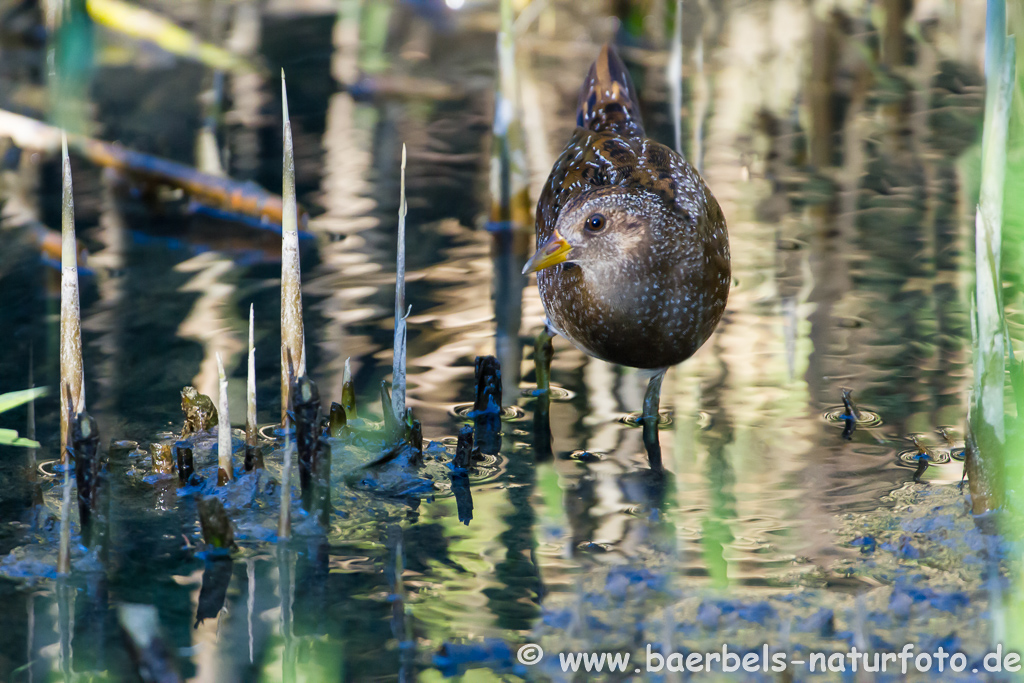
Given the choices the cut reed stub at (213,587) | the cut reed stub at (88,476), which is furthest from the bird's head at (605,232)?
the cut reed stub at (88,476)

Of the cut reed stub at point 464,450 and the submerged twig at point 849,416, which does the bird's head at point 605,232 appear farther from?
the submerged twig at point 849,416

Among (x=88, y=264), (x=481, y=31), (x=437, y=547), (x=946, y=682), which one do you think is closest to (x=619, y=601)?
(x=437, y=547)

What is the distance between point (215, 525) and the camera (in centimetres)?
A: 338

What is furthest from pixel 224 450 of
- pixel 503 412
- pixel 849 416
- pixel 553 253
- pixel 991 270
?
pixel 991 270

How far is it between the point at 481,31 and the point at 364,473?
6.26 m

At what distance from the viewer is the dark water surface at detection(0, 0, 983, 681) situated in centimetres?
324

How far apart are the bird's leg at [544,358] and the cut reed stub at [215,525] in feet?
4.76

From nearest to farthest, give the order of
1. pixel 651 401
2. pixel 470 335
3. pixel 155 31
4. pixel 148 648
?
pixel 148 648 < pixel 651 401 < pixel 470 335 < pixel 155 31

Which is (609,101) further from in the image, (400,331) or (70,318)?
(70,318)

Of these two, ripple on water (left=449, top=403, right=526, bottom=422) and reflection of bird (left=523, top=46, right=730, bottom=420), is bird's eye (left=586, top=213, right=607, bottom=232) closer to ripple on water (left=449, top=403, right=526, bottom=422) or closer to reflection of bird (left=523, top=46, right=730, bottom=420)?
reflection of bird (left=523, top=46, right=730, bottom=420)

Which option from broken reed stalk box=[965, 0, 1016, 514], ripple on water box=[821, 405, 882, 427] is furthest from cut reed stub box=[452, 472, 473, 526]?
broken reed stalk box=[965, 0, 1016, 514]

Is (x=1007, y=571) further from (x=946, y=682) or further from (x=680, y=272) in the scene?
(x=680, y=272)

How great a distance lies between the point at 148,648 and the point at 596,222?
1.99 m

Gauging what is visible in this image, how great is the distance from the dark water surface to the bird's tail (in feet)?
2.67
